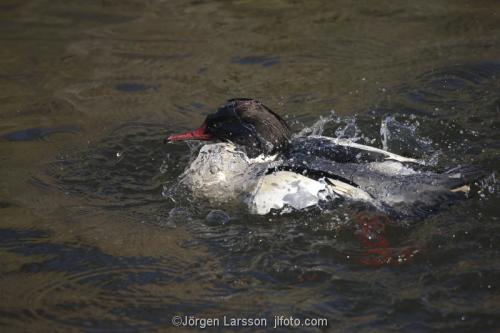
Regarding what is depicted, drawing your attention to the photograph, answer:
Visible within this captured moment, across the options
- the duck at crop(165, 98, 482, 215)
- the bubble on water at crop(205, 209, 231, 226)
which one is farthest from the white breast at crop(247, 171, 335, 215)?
the bubble on water at crop(205, 209, 231, 226)

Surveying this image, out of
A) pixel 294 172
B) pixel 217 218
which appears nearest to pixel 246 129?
pixel 294 172

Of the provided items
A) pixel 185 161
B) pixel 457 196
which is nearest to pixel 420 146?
pixel 457 196

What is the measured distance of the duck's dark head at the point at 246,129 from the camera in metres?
5.83

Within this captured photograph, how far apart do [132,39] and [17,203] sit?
12.1 feet

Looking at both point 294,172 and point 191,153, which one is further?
point 191,153

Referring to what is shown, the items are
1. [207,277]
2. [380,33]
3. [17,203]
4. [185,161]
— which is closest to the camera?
[207,277]

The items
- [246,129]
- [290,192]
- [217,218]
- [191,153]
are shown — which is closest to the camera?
[290,192]

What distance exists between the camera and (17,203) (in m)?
5.82

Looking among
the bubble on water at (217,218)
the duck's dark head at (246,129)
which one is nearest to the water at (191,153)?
the bubble on water at (217,218)

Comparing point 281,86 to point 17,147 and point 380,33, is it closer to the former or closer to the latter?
point 380,33

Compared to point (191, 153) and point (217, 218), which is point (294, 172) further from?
point (191, 153)

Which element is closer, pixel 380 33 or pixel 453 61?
pixel 453 61

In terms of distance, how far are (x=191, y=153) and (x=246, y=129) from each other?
75 centimetres

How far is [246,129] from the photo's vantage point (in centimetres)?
584
